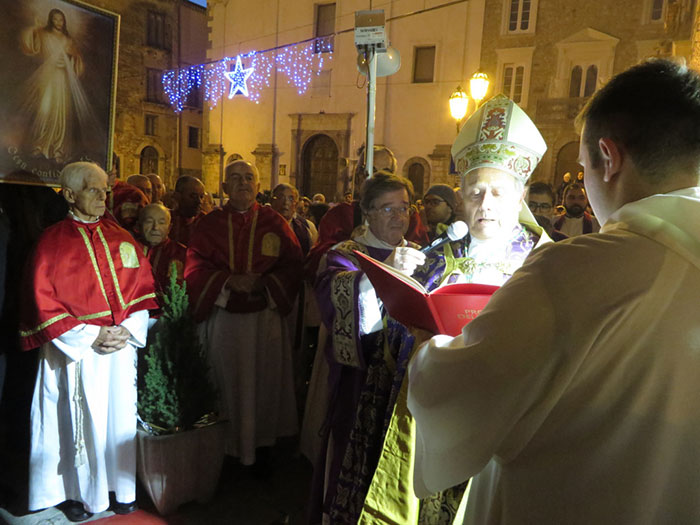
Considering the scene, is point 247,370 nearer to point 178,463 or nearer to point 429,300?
point 178,463

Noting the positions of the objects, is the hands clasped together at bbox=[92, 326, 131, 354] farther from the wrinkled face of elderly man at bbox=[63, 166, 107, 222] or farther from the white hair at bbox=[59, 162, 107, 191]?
the white hair at bbox=[59, 162, 107, 191]

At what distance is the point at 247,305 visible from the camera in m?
3.81

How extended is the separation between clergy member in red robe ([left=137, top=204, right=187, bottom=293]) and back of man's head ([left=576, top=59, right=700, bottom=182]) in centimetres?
361

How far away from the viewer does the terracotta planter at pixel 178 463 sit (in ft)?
10.2

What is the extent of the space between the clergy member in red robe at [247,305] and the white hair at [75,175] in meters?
1.10

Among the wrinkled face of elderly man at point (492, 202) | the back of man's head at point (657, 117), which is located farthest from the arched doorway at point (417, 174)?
the back of man's head at point (657, 117)

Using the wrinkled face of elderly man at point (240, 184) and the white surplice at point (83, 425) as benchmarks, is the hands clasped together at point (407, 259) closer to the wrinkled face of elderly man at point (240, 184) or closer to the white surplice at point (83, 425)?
the white surplice at point (83, 425)

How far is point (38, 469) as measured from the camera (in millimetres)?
3033

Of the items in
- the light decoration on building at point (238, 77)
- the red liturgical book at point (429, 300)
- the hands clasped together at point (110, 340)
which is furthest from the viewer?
the light decoration on building at point (238, 77)

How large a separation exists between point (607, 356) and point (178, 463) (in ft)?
9.55

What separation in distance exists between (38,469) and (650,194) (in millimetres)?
3489

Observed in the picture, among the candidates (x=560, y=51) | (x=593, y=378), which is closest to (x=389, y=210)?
(x=593, y=378)

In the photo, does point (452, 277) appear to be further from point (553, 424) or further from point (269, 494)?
point (269, 494)

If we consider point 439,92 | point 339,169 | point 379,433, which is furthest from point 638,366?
point 339,169
